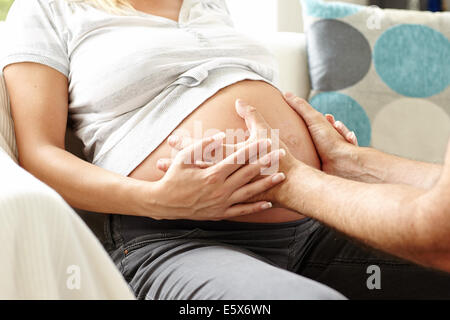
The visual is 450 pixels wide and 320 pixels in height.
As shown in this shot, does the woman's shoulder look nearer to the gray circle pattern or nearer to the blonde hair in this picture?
the blonde hair

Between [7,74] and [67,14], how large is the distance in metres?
0.18

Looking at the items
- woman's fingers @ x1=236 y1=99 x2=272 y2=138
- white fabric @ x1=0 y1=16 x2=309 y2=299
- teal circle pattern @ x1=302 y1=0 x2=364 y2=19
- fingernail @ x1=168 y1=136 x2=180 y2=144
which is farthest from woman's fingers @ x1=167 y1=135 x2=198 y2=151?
teal circle pattern @ x1=302 y1=0 x2=364 y2=19

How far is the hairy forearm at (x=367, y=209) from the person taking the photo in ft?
2.14

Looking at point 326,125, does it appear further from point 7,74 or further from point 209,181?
point 7,74

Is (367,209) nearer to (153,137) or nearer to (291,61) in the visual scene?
(153,137)

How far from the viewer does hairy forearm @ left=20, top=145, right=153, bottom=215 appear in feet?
2.85

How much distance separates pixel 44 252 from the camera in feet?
1.92

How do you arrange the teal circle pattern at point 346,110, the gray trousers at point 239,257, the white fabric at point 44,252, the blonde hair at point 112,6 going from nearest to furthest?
1. the white fabric at point 44,252
2. the gray trousers at point 239,257
3. the blonde hair at point 112,6
4. the teal circle pattern at point 346,110

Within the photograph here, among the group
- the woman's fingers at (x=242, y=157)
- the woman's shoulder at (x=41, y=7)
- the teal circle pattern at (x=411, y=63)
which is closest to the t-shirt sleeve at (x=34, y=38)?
the woman's shoulder at (x=41, y=7)

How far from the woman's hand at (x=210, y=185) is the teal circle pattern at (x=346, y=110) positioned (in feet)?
2.65

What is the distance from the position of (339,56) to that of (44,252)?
1.24 meters

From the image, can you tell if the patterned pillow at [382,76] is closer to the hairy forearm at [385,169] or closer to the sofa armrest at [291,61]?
the sofa armrest at [291,61]

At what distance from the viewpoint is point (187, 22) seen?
3.79 feet
